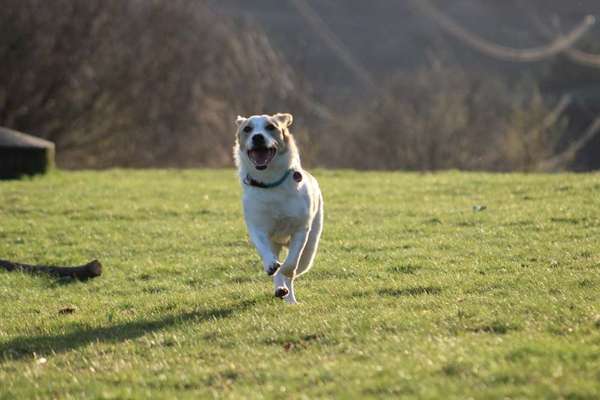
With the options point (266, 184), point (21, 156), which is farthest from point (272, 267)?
point (21, 156)

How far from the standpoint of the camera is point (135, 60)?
53781 mm

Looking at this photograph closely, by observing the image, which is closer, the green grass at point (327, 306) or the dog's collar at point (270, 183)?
the green grass at point (327, 306)

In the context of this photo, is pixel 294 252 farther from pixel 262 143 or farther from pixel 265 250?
pixel 262 143

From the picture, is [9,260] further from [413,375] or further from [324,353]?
[413,375]

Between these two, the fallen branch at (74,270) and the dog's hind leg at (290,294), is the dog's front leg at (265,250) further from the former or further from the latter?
the fallen branch at (74,270)

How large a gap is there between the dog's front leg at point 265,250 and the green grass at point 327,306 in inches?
17.2

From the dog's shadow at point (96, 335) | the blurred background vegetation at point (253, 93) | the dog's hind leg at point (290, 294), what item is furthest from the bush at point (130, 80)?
the dog's shadow at point (96, 335)

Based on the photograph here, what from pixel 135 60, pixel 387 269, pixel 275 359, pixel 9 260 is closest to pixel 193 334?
pixel 275 359

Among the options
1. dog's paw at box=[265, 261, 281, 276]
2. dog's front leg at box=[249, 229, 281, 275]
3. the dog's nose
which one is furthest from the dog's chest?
dog's paw at box=[265, 261, 281, 276]

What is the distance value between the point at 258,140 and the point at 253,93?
52178 mm

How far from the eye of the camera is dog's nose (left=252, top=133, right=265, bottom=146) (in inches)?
402

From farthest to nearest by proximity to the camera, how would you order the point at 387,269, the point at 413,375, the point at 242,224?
the point at 242,224
the point at 387,269
the point at 413,375

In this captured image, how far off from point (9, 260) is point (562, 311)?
356 inches

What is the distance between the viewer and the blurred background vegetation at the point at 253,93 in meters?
49.3
